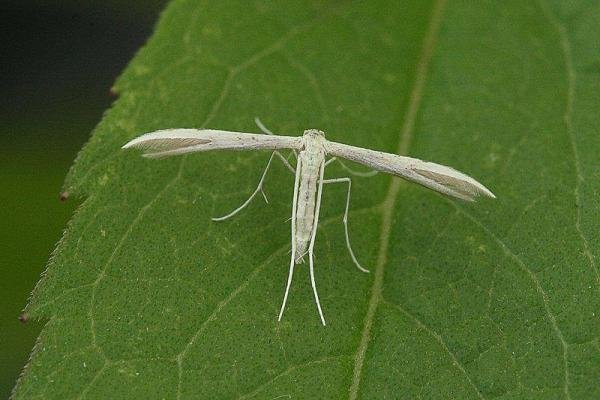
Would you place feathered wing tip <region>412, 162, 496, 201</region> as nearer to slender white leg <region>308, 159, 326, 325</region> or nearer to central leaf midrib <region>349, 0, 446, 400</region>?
central leaf midrib <region>349, 0, 446, 400</region>

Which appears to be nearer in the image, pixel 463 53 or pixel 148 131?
pixel 148 131

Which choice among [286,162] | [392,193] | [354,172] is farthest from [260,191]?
[392,193]

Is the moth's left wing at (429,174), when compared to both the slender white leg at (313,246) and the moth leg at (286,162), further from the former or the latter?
the moth leg at (286,162)

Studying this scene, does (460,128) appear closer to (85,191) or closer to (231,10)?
(231,10)

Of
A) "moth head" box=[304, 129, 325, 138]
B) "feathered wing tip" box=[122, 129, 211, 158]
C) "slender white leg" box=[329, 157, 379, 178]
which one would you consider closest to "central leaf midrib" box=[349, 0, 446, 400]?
"slender white leg" box=[329, 157, 379, 178]

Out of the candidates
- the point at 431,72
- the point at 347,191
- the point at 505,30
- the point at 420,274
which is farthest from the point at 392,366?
the point at 505,30

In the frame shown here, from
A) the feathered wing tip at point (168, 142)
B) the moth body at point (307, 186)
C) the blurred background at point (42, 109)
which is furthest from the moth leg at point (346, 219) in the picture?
the blurred background at point (42, 109)
